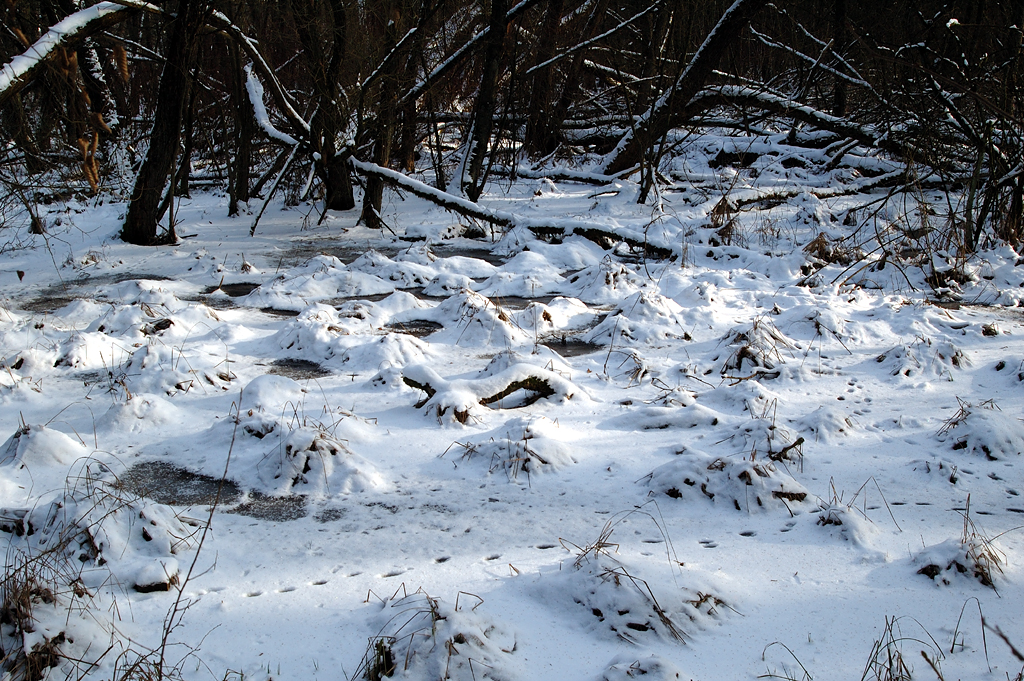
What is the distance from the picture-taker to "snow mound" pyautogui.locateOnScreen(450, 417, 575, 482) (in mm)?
3553

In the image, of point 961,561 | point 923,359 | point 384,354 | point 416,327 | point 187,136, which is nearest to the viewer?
point 961,561

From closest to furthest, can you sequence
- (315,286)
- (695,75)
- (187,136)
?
(315,286)
(187,136)
(695,75)

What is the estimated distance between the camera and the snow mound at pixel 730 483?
3209mm

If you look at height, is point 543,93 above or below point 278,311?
above

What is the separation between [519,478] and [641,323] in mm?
2634

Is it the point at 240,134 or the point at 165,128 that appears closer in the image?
the point at 165,128

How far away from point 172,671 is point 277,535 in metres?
0.92

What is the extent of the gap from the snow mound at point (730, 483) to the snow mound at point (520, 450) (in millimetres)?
513

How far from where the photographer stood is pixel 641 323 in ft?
19.0

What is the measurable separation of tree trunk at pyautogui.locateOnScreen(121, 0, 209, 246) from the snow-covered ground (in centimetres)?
173

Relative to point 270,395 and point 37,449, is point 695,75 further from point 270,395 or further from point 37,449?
point 37,449

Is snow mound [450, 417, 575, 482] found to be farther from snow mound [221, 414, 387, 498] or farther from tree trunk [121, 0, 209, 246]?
tree trunk [121, 0, 209, 246]

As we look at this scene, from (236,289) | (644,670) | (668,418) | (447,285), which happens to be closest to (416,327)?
(447,285)

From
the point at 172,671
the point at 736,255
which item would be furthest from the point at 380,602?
the point at 736,255
